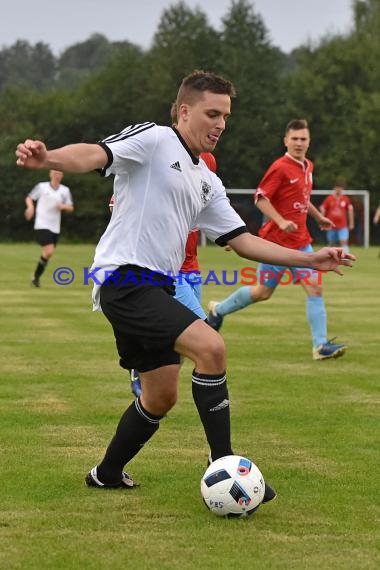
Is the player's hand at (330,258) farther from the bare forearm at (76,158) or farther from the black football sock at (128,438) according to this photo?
the bare forearm at (76,158)

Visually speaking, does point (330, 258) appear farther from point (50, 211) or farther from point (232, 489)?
point (50, 211)

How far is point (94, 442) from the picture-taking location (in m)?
7.11

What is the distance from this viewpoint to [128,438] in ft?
19.0

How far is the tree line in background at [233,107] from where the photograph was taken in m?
52.2

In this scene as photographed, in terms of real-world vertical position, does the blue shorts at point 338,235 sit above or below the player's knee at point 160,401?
below

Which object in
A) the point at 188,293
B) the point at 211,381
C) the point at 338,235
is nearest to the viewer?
the point at 211,381

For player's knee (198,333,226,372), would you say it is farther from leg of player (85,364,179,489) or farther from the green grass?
the green grass

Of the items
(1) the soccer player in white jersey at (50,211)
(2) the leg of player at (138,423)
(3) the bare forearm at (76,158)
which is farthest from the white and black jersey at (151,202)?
(1) the soccer player in white jersey at (50,211)

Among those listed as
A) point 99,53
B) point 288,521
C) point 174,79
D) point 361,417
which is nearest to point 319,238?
point 174,79

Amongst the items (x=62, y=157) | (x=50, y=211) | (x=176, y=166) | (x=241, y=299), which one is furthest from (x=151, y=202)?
(x=50, y=211)

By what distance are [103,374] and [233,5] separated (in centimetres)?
6065

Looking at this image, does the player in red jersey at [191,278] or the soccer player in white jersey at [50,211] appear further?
the soccer player in white jersey at [50,211]

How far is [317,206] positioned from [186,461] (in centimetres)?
3876

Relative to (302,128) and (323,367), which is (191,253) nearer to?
(323,367)
